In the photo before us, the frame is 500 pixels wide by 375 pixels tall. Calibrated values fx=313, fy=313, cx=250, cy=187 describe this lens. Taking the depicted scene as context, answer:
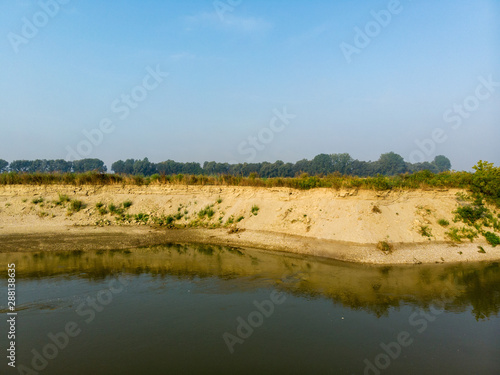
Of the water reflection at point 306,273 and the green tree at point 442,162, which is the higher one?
the green tree at point 442,162

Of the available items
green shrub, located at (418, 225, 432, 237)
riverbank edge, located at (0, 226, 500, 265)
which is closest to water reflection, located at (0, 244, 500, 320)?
riverbank edge, located at (0, 226, 500, 265)

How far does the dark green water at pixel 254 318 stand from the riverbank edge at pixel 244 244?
3.16 feet

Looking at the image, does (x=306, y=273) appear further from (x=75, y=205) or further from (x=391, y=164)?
(x=391, y=164)

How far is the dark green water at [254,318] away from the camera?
846 cm

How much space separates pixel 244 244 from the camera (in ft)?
69.8

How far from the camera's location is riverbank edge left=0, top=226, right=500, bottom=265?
17406 millimetres

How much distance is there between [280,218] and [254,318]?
12.3 meters

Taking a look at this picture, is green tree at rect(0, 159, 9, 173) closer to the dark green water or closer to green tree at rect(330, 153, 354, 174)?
the dark green water

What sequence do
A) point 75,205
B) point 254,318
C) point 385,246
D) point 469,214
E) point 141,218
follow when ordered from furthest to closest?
point 75,205 → point 141,218 → point 469,214 → point 385,246 → point 254,318

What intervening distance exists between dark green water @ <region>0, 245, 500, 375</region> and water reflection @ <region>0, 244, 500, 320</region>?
0.09 m

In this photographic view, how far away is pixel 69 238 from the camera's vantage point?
71.0 feet

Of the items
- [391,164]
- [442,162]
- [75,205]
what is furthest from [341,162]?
[75,205]

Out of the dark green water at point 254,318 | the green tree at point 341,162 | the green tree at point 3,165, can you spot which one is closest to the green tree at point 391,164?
the green tree at point 341,162

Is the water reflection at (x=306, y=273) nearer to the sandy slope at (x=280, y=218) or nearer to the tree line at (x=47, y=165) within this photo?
the sandy slope at (x=280, y=218)
